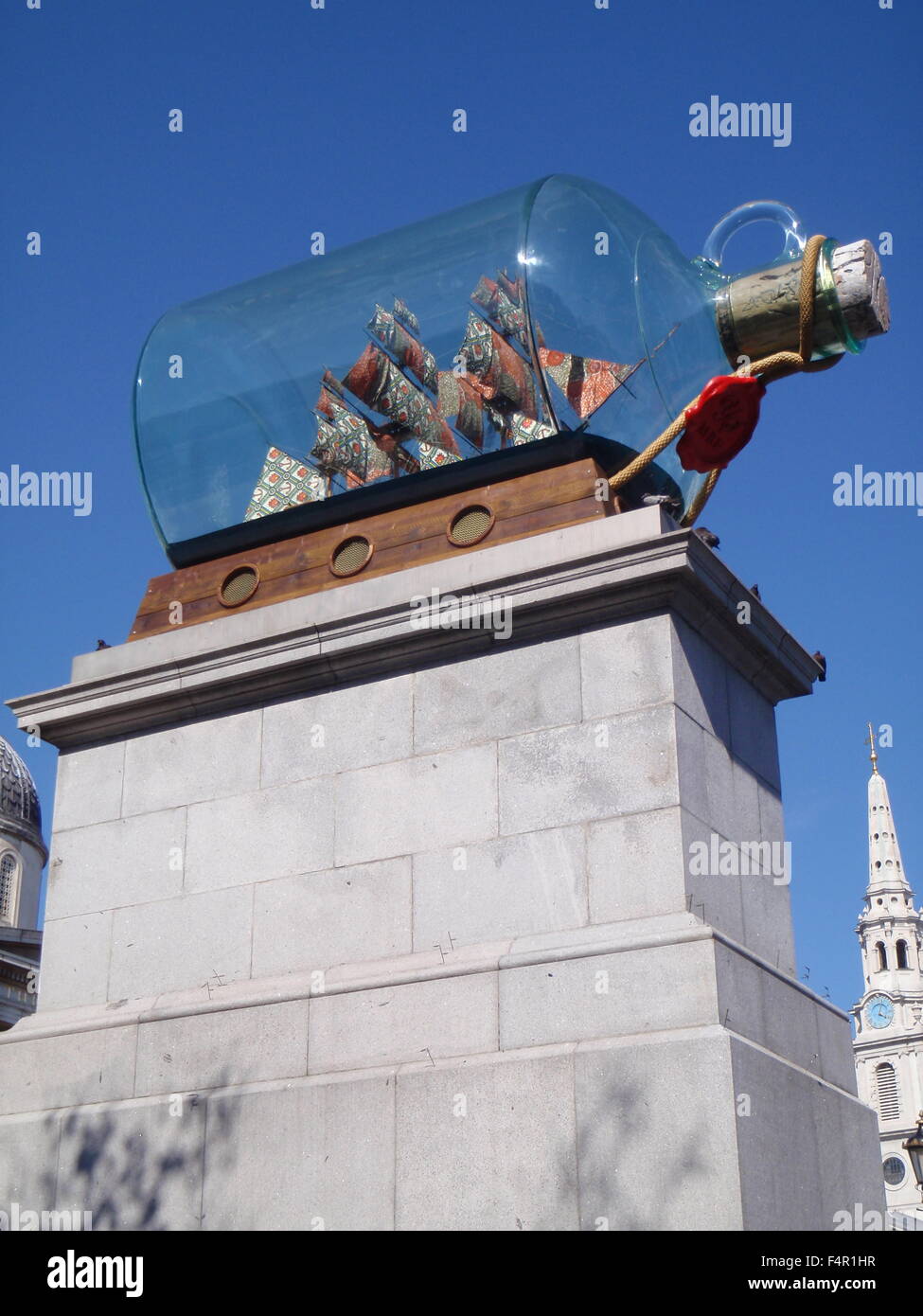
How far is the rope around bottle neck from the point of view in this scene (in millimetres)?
12336

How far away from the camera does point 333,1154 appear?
1091cm

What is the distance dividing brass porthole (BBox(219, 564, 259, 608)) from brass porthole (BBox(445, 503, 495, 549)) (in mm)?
1760

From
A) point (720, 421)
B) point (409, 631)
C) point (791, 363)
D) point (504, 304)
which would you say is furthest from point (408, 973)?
point (791, 363)

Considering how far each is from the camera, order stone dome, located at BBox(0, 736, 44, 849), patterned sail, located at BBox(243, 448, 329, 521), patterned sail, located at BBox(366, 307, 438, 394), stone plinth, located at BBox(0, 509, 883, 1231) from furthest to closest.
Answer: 1. stone dome, located at BBox(0, 736, 44, 849)
2. patterned sail, located at BBox(243, 448, 329, 521)
3. patterned sail, located at BBox(366, 307, 438, 394)
4. stone plinth, located at BBox(0, 509, 883, 1231)

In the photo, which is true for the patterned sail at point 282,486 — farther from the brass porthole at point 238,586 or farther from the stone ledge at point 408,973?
the stone ledge at point 408,973

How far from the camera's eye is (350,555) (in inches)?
520

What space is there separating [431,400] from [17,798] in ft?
314

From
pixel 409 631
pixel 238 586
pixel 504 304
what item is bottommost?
pixel 409 631

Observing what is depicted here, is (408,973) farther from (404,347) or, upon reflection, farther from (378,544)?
(404,347)

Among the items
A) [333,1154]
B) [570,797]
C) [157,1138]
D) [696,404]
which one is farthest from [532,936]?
[696,404]

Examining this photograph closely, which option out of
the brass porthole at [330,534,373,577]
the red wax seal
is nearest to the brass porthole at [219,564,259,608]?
the brass porthole at [330,534,373,577]

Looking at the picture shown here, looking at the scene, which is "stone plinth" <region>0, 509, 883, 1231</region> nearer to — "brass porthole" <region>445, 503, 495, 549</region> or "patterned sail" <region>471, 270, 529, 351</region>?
"brass porthole" <region>445, 503, 495, 549</region>

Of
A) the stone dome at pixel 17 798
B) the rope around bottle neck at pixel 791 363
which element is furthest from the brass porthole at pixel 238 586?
the stone dome at pixel 17 798

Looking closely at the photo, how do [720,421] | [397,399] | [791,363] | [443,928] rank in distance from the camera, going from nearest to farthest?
[443,928]
[720,421]
[791,363]
[397,399]
